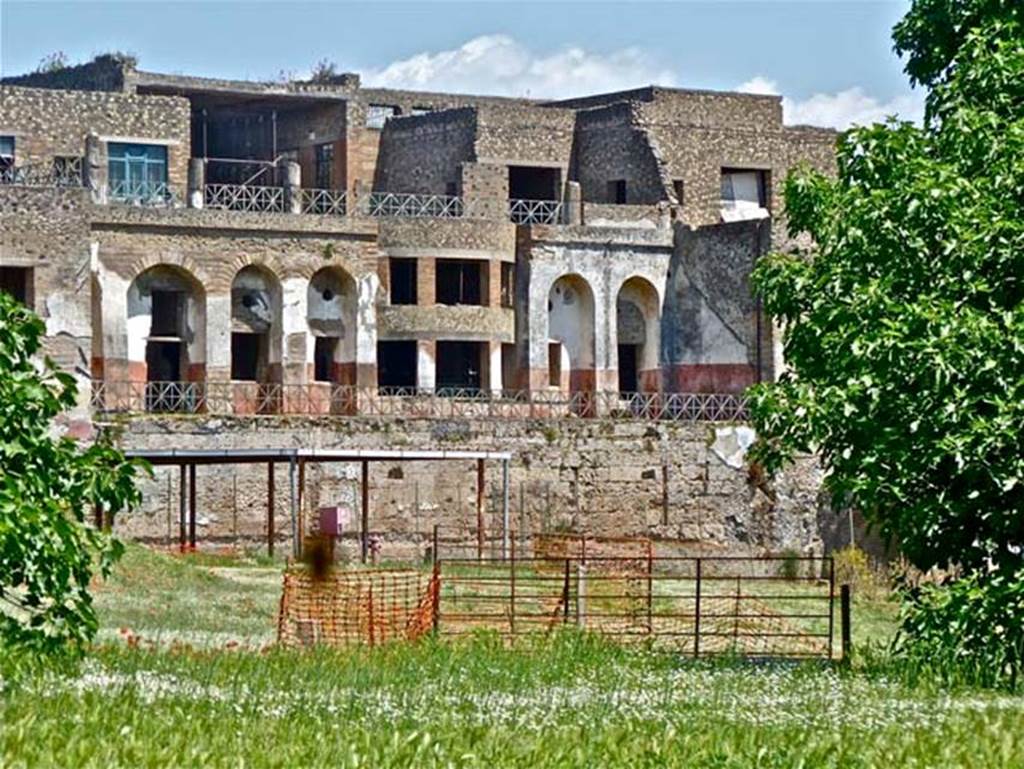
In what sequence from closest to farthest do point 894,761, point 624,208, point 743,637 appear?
1. point 894,761
2. point 743,637
3. point 624,208

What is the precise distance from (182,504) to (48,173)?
447 inches

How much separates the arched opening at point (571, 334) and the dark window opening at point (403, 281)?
3.73 metres

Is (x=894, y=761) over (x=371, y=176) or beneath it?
beneath

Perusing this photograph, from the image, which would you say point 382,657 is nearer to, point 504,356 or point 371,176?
point 504,356

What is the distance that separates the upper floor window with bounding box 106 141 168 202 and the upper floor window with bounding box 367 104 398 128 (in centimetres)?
791

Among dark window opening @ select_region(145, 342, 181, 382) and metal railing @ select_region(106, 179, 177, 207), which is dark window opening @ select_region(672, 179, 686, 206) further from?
dark window opening @ select_region(145, 342, 181, 382)

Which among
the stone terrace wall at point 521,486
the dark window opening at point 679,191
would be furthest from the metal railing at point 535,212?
the stone terrace wall at point 521,486

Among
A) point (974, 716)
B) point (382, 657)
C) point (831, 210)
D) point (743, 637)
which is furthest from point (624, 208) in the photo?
point (974, 716)

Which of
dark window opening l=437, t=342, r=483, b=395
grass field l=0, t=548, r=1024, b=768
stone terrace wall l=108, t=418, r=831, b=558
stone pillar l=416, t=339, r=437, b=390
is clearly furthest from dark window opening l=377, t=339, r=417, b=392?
grass field l=0, t=548, r=1024, b=768

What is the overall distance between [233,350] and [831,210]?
111 ft

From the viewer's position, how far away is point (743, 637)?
122ft

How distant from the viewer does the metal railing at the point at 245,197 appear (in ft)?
208

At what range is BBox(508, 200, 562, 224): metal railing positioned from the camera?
67.2 meters

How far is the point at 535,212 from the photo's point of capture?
6794 centimetres
